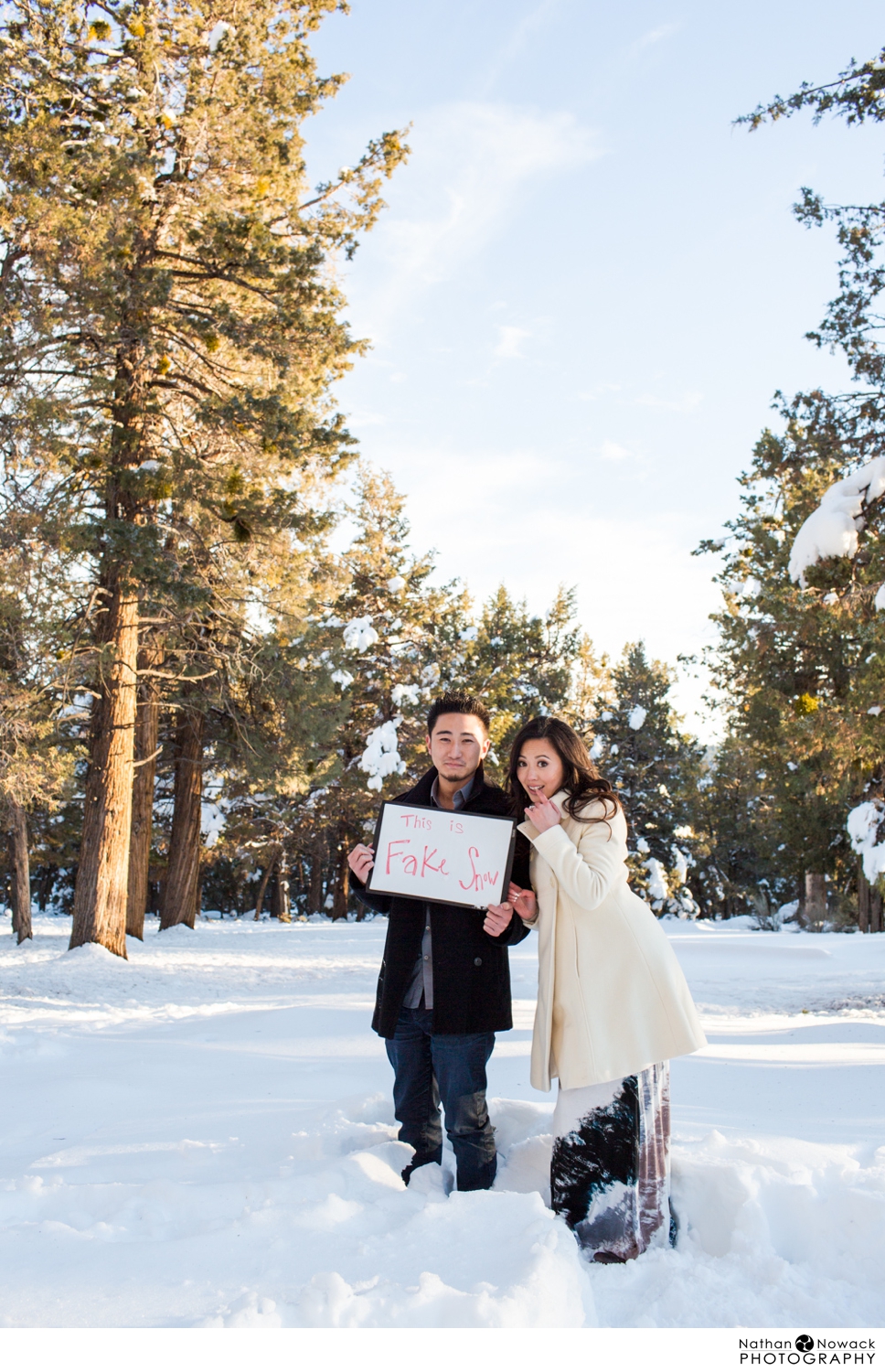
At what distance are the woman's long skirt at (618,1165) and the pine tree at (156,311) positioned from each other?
9.63 m

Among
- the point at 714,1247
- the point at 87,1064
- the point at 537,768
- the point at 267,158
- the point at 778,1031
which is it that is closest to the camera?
the point at 714,1247

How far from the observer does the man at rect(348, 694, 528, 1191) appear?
139 inches

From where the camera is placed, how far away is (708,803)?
32469 mm

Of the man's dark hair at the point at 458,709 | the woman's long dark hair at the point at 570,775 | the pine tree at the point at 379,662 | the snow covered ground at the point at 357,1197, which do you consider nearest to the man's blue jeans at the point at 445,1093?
the snow covered ground at the point at 357,1197

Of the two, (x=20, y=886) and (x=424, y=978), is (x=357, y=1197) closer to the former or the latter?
(x=424, y=978)

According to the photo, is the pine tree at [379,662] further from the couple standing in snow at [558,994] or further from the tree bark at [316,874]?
the couple standing in snow at [558,994]

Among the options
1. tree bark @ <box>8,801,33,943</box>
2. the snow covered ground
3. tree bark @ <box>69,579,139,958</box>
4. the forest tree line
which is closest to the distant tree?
the forest tree line

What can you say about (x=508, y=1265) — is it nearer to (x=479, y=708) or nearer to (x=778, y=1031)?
(x=479, y=708)

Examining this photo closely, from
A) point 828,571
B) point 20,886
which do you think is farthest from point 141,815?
point 828,571

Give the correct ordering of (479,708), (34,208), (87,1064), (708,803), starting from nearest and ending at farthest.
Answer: (479,708)
(87,1064)
(34,208)
(708,803)

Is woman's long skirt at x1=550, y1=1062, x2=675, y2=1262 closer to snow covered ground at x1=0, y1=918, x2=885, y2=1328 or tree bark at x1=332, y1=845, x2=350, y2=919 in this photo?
snow covered ground at x1=0, y1=918, x2=885, y2=1328

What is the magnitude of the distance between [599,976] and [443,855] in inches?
29.3

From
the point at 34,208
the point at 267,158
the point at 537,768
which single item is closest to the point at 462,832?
the point at 537,768

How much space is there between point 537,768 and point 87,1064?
14.1ft
